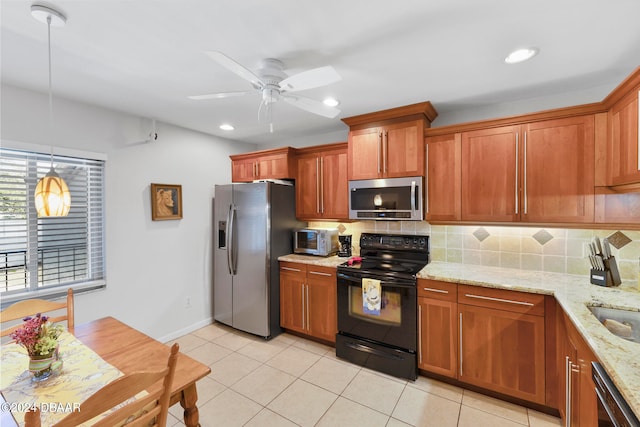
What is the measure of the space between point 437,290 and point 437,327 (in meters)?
0.31

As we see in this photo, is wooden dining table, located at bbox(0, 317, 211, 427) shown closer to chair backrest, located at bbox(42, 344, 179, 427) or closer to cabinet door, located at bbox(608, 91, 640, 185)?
chair backrest, located at bbox(42, 344, 179, 427)

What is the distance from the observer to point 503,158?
7.55 ft

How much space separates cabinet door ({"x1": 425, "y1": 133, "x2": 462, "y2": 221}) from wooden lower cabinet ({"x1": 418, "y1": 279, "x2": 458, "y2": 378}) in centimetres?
66

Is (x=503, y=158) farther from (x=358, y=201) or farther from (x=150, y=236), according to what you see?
(x=150, y=236)

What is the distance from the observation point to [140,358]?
136 centimetres

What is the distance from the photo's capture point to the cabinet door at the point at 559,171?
204cm

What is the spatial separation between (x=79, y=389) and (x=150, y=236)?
84.1 inches

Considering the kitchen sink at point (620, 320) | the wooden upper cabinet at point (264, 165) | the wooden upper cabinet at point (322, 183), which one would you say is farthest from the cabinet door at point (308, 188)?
the kitchen sink at point (620, 320)

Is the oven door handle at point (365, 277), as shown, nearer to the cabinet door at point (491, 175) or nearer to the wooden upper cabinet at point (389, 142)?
the cabinet door at point (491, 175)

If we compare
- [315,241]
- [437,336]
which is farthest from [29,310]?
[437,336]

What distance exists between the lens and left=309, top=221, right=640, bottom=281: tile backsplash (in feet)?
6.95

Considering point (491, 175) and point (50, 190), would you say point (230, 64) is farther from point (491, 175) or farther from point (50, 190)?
point (491, 175)

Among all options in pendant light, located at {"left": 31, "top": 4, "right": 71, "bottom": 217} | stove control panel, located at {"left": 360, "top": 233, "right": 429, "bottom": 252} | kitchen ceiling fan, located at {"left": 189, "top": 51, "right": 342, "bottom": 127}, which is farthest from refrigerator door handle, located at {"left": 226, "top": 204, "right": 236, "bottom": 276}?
pendant light, located at {"left": 31, "top": 4, "right": 71, "bottom": 217}

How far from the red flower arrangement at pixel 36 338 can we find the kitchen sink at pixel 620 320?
Answer: 283cm
